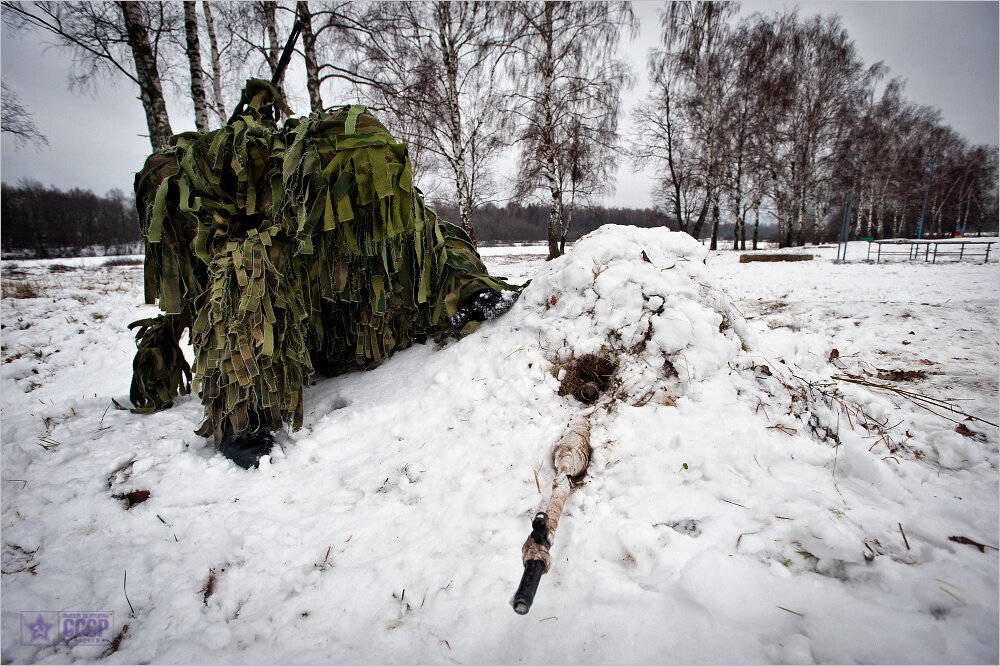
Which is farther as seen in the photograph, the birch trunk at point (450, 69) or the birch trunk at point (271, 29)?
the birch trunk at point (450, 69)

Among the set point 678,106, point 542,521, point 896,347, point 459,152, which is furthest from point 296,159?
point 678,106

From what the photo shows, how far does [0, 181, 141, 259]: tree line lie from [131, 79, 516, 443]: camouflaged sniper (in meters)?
42.1

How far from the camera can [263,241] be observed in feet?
6.56

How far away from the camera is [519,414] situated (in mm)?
2031

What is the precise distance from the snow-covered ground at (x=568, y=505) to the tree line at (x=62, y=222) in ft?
141

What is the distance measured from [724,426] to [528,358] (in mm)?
1073

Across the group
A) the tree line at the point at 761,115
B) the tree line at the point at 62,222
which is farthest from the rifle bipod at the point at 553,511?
the tree line at the point at 62,222

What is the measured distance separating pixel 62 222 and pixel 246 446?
57.2 metres

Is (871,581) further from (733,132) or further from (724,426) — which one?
(733,132)

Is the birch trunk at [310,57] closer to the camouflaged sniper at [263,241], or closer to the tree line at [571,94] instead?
the tree line at [571,94]

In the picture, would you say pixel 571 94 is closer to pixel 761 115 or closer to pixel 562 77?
pixel 562 77

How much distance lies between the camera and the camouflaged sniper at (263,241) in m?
1.96

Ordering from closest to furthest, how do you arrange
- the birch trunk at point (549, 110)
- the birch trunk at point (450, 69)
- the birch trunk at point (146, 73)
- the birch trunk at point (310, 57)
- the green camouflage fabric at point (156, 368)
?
1. the green camouflage fabric at point (156, 368)
2. the birch trunk at point (146, 73)
3. the birch trunk at point (310, 57)
4. the birch trunk at point (450, 69)
5. the birch trunk at point (549, 110)

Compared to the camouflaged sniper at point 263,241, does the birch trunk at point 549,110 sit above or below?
above
